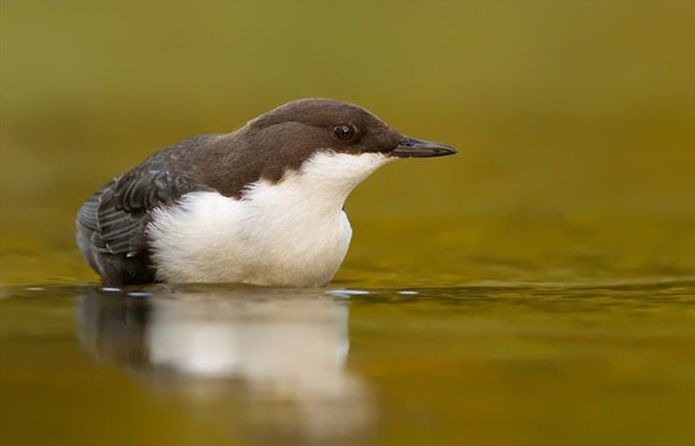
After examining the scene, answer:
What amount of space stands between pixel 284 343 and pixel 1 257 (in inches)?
138

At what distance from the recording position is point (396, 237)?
10891 millimetres

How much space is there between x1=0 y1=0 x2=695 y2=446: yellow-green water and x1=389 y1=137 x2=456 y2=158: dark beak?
685 millimetres

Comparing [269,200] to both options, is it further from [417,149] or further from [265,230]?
[417,149]

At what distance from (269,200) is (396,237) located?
104 inches

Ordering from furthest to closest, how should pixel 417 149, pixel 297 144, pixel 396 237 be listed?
pixel 396 237 → pixel 417 149 → pixel 297 144

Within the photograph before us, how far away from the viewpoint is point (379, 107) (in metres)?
18.4

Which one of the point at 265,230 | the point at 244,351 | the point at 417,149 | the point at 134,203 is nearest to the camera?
the point at 244,351

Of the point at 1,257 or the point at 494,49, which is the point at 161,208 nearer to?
the point at 1,257

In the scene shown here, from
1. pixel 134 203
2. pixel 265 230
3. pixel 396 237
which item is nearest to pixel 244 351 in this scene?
pixel 265 230

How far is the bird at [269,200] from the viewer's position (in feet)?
27.3

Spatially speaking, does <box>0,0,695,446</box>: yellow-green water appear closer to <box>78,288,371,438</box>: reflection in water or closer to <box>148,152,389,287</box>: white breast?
<box>78,288,371,438</box>: reflection in water

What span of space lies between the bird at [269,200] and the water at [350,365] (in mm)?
148

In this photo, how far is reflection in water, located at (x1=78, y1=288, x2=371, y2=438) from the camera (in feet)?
18.5

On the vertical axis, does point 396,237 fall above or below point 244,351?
above
